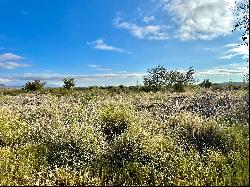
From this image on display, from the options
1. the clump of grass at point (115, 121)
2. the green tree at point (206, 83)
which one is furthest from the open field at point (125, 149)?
the green tree at point (206, 83)

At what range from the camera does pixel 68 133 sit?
40.2 feet

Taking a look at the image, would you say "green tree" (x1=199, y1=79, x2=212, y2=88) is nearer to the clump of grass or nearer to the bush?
the bush

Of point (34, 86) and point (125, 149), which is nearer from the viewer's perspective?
point (125, 149)

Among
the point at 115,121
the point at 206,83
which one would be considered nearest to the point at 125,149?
the point at 115,121

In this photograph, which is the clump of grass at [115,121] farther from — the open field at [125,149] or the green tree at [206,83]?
the green tree at [206,83]

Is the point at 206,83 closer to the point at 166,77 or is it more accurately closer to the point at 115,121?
the point at 166,77

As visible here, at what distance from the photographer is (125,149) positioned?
11.3 m

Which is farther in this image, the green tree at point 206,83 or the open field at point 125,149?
the green tree at point 206,83

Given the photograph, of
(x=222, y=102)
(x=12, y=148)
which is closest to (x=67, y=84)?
(x=222, y=102)

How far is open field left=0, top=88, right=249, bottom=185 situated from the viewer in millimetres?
10117

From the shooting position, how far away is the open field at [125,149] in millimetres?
10117

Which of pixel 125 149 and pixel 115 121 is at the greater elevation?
pixel 115 121

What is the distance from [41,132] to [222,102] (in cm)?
766

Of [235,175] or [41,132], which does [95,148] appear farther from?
[235,175]
